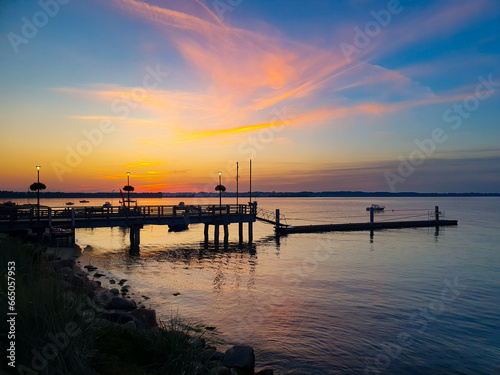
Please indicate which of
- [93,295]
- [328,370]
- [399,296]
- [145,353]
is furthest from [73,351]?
[399,296]

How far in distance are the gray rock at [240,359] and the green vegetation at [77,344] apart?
244 centimetres

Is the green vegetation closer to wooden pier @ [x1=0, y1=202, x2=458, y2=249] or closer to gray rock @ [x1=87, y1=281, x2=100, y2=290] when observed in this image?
gray rock @ [x1=87, y1=281, x2=100, y2=290]

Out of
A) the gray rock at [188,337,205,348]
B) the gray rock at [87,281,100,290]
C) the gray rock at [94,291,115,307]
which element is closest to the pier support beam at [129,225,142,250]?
the gray rock at [87,281,100,290]

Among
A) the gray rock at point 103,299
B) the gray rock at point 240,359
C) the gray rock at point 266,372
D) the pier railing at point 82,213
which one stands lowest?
the gray rock at point 266,372

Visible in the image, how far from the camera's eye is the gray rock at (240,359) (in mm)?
9617

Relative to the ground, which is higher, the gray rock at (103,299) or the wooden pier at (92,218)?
the wooden pier at (92,218)

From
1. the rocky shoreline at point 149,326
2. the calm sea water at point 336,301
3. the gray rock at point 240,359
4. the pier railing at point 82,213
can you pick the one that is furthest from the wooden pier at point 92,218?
the gray rock at point 240,359

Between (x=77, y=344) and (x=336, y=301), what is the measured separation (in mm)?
13544

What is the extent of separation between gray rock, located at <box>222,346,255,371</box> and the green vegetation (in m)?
2.44

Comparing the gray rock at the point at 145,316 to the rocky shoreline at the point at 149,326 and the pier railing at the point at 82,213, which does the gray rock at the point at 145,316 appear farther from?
the pier railing at the point at 82,213

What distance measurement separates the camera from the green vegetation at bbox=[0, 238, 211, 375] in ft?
19.0

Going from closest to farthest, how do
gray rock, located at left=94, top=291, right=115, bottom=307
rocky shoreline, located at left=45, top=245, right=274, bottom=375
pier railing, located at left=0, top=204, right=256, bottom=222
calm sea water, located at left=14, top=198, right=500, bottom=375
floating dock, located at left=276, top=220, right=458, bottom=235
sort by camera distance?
rocky shoreline, located at left=45, top=245, right=274, bottom=375 → calm sea water, located at left=14, top=198, right=500, bottom=375 → gray rock, located at left=94, top=291, right=115, bottom=307 → pier railing, located at left=0, top=204, right=256, bottom=222 → floating dock, located at left=276, top=220, right=458, bottom=235

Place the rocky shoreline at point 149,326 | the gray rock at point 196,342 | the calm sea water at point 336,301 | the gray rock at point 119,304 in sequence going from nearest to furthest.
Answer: the gray rock at point 196,342 → the rocky shoreline at point 149,326 → the calm sea water at point 336,301 → the gray rock at point 119,304

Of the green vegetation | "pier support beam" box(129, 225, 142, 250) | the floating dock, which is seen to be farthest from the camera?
the floating dock
